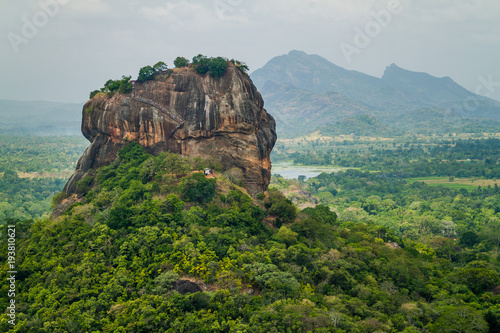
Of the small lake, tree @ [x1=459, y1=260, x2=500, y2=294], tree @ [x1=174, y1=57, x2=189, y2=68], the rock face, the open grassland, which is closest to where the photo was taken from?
tree @ [x1=459, y1=260, x2=500, y2=294]

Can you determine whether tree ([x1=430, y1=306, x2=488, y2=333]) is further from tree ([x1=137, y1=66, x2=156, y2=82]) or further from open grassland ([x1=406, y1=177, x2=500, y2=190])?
open grassland ([x1=406, y1=177, x2=500, y2=190])

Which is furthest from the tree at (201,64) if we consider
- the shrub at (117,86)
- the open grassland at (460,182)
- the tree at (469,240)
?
the open grassland at (460,182)

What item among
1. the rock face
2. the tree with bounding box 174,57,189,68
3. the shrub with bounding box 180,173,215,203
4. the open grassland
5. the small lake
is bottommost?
the small lake

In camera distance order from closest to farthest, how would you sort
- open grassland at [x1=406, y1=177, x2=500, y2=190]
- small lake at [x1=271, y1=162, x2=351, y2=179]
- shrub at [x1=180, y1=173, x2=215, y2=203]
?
shrub at [x1=180, y1=173, x2=215, y2=203] < open grassland at [x1=406, y1=177, x2=500, y2=190] < small lake at [x1=271, y1=162, x2=351, y2=179]

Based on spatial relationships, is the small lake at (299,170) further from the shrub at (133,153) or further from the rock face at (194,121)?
the shrub at (133,153)

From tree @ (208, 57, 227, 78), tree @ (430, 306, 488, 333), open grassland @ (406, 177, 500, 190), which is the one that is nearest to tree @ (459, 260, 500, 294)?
tree @ (430, 306, 488, 333)

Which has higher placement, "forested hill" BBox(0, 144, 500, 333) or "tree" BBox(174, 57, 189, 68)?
"tree" BBox(174, 57, 189, 68)

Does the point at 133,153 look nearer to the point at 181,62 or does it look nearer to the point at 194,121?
the point at 194,121
